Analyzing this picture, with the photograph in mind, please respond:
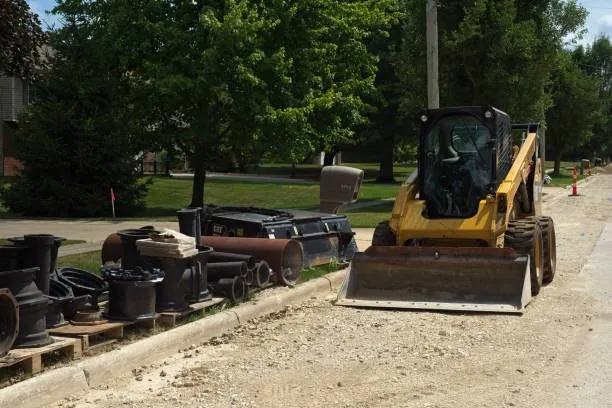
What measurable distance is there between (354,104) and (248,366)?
19437 millimetres

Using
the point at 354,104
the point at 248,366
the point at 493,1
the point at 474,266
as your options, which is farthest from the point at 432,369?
the point at 493,1

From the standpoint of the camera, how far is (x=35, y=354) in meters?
5.43

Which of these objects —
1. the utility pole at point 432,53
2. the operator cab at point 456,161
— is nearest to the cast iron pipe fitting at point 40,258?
the operator cab at point 456,161

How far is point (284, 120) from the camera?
2253 cm

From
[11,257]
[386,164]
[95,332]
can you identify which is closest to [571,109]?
[386,164]

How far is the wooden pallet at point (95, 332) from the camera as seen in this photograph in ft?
20.0

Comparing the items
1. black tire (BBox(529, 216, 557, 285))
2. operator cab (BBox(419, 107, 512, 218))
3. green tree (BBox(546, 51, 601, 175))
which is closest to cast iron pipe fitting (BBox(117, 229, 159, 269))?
operator cab (BBox(419, 107, 512, 218))

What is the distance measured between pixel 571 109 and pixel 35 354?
5331 cm

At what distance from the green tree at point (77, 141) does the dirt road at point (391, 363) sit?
14938mm

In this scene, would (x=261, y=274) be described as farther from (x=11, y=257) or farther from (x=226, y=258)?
(x=11, y=257)

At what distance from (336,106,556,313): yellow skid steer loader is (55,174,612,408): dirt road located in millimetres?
482

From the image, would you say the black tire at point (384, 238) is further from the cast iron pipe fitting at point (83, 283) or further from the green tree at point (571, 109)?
the green tree at point (571, 109)

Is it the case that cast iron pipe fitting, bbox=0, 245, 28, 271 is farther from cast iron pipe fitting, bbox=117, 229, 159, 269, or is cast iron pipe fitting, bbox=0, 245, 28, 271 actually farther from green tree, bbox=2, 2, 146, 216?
green tree, bbox=2, 2, 146, 216

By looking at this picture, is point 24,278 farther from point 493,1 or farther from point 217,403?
point 493,1
